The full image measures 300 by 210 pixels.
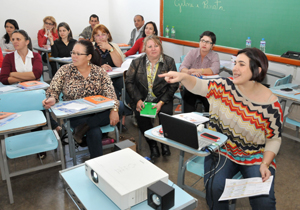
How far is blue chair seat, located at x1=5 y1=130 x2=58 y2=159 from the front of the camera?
2180 millimetres

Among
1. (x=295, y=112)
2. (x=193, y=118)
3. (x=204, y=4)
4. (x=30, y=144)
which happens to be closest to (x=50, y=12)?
(x=204, y=4)

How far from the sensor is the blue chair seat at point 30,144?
2.18 m

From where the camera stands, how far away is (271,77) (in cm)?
388

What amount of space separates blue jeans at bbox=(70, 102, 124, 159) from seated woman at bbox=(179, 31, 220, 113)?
1198 mm

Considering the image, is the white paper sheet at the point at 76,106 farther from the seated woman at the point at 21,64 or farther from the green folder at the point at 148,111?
the seated woman at the point at 21,64

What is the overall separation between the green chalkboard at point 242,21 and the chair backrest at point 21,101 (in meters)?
3.17

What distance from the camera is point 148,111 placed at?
278 cm

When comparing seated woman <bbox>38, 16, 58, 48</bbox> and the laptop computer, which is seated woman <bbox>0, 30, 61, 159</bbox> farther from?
seated woman <bbox>38, 16, 58, 48</bbox>

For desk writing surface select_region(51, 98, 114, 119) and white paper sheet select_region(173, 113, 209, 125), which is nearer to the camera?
white paper sheet select_region(173, 113, 209, 125)

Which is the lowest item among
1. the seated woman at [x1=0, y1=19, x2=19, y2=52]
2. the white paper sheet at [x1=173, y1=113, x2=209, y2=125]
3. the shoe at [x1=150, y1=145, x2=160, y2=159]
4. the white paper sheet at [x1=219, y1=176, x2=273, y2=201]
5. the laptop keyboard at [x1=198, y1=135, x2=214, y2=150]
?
the shoe at [x1=150, y1=145, x2=160, y2=159]

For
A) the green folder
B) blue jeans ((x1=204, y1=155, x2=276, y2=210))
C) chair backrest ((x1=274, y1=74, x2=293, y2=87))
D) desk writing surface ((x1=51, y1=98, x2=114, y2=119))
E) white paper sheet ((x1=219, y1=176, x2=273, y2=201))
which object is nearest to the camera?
white paper sheet ((x1=219, y1=176, x2=273, y2=201))

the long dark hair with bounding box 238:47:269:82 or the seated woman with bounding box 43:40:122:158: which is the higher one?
the long dark hair with bounding box 238:47:269:82

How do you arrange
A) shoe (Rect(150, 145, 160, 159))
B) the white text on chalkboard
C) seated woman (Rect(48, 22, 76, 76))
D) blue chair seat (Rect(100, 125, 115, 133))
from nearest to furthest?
1. blue chair seat (Rect(100, 125, 115, 133))
2. shoe (Rect(150, 145, 160, 159))
3. the white text on chalkboard
4. seated woman (Rect(48, 22, 76, 76))

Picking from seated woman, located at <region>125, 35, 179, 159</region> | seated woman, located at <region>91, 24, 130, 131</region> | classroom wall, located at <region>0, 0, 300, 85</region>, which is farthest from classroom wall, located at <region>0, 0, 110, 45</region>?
seated woman, located at <region>125, 35, 179, 159</region>
